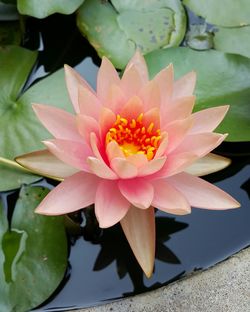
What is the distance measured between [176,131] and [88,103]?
0.63ft

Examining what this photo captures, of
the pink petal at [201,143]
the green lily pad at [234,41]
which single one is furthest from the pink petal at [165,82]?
the green lily pad at [234,41]

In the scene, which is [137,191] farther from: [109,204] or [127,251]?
[127,251]

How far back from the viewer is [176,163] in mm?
1058

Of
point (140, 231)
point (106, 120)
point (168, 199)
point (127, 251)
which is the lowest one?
point (127, 251)

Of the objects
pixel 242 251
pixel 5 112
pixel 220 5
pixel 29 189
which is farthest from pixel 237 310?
pixel 220 5

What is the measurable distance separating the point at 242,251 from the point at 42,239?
50cm

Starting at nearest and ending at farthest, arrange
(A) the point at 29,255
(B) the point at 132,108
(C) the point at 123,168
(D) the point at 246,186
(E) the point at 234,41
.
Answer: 1. (C) the point at 123,168
2. (B) the point at 132,108
3. (A) the point at 29,255
4. (D) the point at 246,186
5. (E) the point at 234,41

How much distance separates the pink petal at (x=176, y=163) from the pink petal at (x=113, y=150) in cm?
10

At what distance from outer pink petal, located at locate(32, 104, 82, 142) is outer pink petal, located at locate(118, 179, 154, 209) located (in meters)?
0.15

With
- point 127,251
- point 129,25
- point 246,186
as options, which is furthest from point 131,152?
point 129,25

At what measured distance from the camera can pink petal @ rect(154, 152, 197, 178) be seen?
1.04m

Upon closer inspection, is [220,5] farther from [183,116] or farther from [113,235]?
[113,235]

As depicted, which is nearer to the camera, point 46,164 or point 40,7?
point 46,164

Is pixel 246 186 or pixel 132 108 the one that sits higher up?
pixel 132 108
